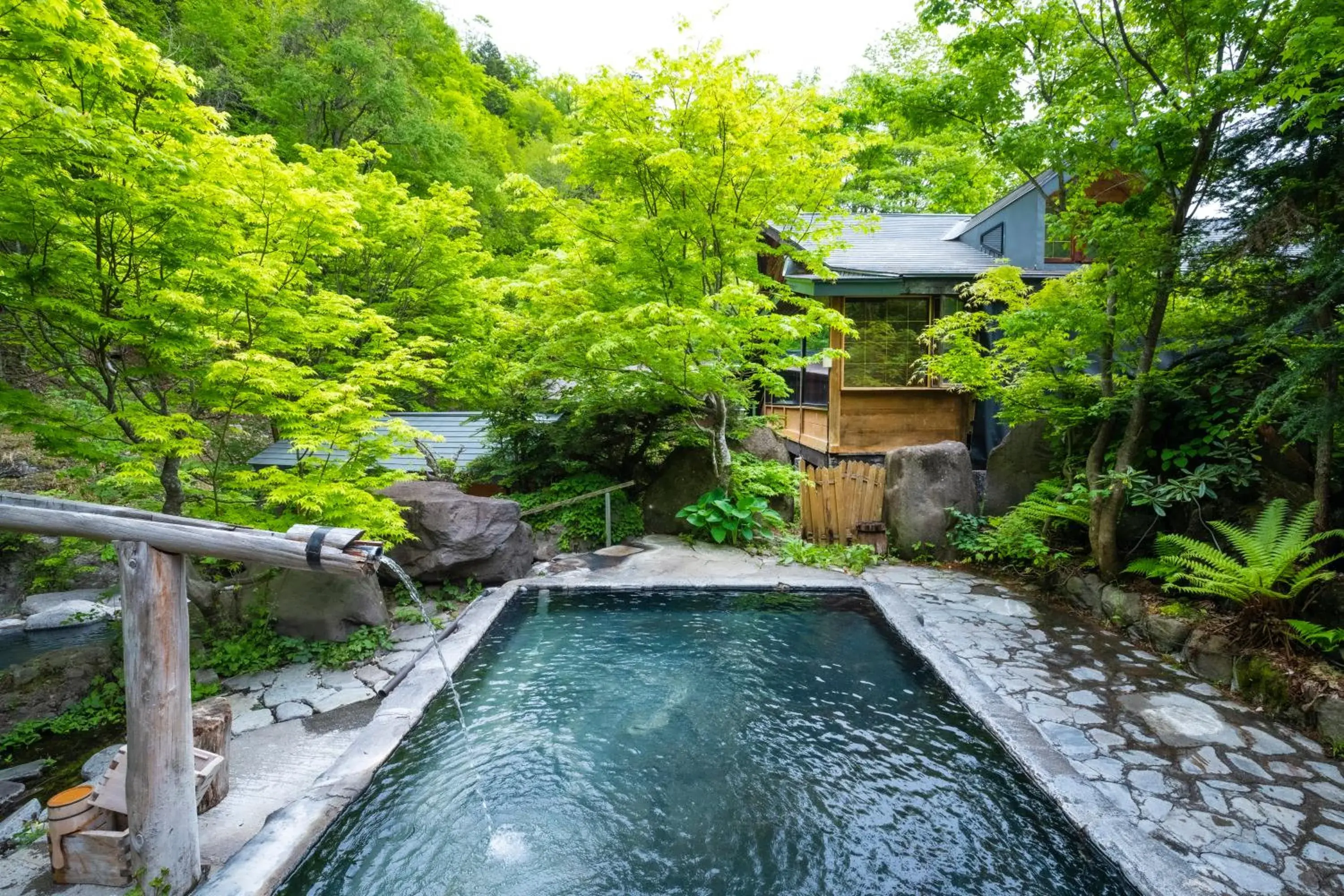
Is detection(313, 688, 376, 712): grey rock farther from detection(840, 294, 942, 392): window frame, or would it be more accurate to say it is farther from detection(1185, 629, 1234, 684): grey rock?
detection(840, 294, 942, 392): window frame

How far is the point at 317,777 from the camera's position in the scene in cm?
355

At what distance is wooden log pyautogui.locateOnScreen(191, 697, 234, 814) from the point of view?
3287mm

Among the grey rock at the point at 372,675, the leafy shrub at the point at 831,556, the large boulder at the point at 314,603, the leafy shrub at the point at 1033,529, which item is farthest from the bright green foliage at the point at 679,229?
the grey rock at the point at 372,675

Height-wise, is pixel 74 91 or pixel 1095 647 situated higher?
pixel 74 91

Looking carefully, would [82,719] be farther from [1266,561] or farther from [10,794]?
[1266,561]

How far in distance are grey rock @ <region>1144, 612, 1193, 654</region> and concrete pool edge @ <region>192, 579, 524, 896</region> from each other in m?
5.87

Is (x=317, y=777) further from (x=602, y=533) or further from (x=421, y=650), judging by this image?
(x=602, y=533)

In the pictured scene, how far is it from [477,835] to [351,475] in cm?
340

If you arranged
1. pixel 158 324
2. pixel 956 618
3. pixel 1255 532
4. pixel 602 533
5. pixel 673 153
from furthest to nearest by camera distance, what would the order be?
pixel 602 533 → pixel 673 153 → pixel 956 618 → pixel 1255 532 → pixel 158 324

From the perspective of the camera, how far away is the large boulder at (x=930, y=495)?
827 centimetres

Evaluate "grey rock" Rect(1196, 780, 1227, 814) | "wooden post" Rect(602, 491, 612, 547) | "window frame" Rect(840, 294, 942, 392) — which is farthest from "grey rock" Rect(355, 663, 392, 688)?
"window frame" Rect(840, 294, 942, 392)

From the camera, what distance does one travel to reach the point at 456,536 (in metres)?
6.92

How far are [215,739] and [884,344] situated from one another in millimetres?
10328

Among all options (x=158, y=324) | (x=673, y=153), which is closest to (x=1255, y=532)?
(x=673, y=153)
